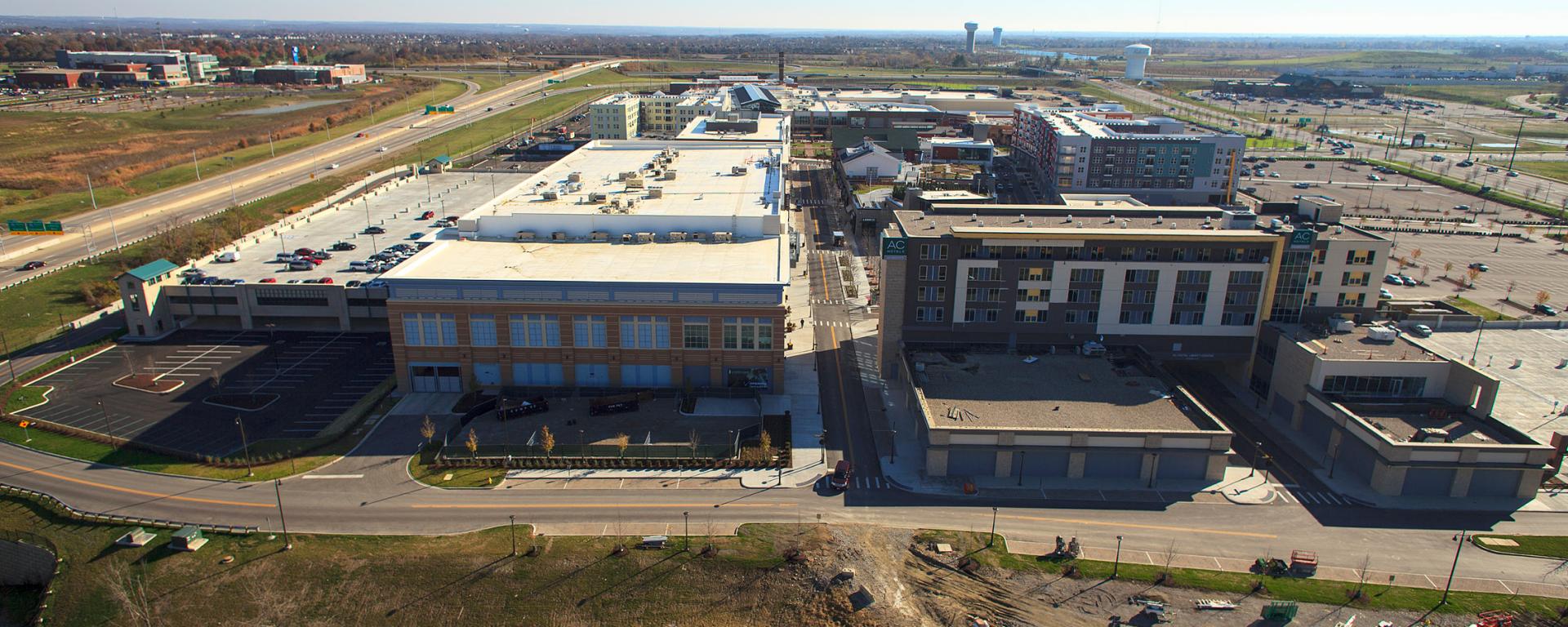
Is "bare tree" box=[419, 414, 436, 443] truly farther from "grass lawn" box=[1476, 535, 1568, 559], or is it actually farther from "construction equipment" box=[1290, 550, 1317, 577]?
"grass lawn" box=[1476, 535, 1568, 559]

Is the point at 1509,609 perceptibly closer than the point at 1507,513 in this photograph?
Yes

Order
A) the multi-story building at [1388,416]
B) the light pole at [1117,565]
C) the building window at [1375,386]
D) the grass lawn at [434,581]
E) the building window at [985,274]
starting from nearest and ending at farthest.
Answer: the grass lawn at [434,581] < the light pole at [1117,565] < the multi-story building at [1388,416] < the building window at [1375,386] < the building window at [985,274]

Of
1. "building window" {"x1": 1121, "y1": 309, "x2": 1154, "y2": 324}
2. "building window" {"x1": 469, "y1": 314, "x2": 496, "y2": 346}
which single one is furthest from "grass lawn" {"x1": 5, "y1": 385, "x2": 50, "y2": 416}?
"building window" {"x1": 1121, "y1": 309, "x2": 1154, "y2": 324}

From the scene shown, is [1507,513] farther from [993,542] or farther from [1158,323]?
[993,542]

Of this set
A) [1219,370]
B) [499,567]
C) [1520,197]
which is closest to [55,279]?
[499,567]

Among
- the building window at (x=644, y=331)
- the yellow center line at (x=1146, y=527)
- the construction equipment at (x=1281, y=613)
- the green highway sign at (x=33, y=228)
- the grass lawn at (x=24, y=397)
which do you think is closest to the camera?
the construction equipment at (x=1281, y=613)

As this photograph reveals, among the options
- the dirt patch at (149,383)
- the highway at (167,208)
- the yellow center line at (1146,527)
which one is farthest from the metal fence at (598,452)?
the highway at (167,208)

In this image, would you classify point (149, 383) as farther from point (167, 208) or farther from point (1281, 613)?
point (1281, 613)

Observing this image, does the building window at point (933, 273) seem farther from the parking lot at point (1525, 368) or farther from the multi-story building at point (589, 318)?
the parking lot at point (1525, 368)
